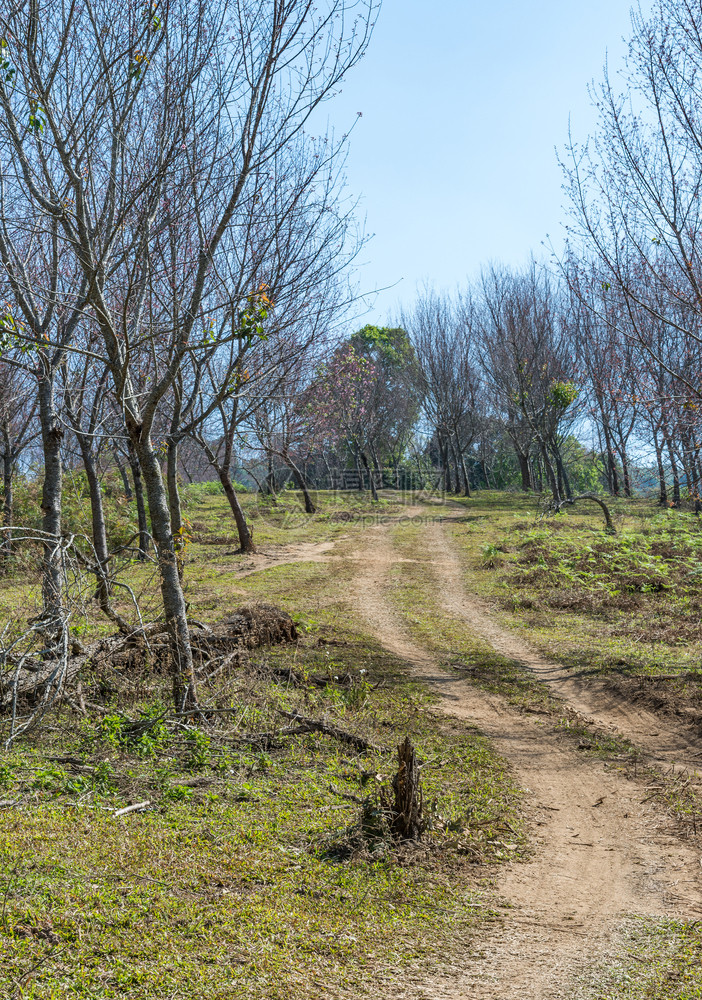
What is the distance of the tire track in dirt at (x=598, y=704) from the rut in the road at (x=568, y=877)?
73 cm

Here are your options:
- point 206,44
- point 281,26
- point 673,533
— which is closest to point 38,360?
point 206,44

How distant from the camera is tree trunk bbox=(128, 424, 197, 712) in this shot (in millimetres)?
6742

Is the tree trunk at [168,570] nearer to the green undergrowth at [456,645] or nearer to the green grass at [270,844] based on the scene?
the green grass at [270,844]

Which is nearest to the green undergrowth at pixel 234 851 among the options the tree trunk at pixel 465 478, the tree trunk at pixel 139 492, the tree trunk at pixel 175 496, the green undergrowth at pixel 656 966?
the green undergrowth at pixel 656 966

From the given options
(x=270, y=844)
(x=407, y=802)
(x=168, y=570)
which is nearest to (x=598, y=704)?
(x=407, y=802)

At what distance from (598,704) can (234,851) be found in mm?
5212

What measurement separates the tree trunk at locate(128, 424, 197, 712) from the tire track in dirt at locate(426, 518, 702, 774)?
→ 14.3 ft

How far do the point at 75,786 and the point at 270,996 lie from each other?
240 cm

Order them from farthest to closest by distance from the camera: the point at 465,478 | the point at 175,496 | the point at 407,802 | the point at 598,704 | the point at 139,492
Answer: the point at 465,478
the point at 139,492
the point at 175,496
the point at 598,704
the point at 407,802

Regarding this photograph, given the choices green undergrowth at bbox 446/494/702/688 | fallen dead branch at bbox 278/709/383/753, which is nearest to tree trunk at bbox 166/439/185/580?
fallen dead branch at bbox 278/709/383/753

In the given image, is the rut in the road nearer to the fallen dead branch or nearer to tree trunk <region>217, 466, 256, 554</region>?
the fallen dead branch

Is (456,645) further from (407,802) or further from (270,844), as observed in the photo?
(270,844)

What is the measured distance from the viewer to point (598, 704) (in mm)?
8375

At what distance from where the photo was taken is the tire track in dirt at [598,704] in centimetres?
693
